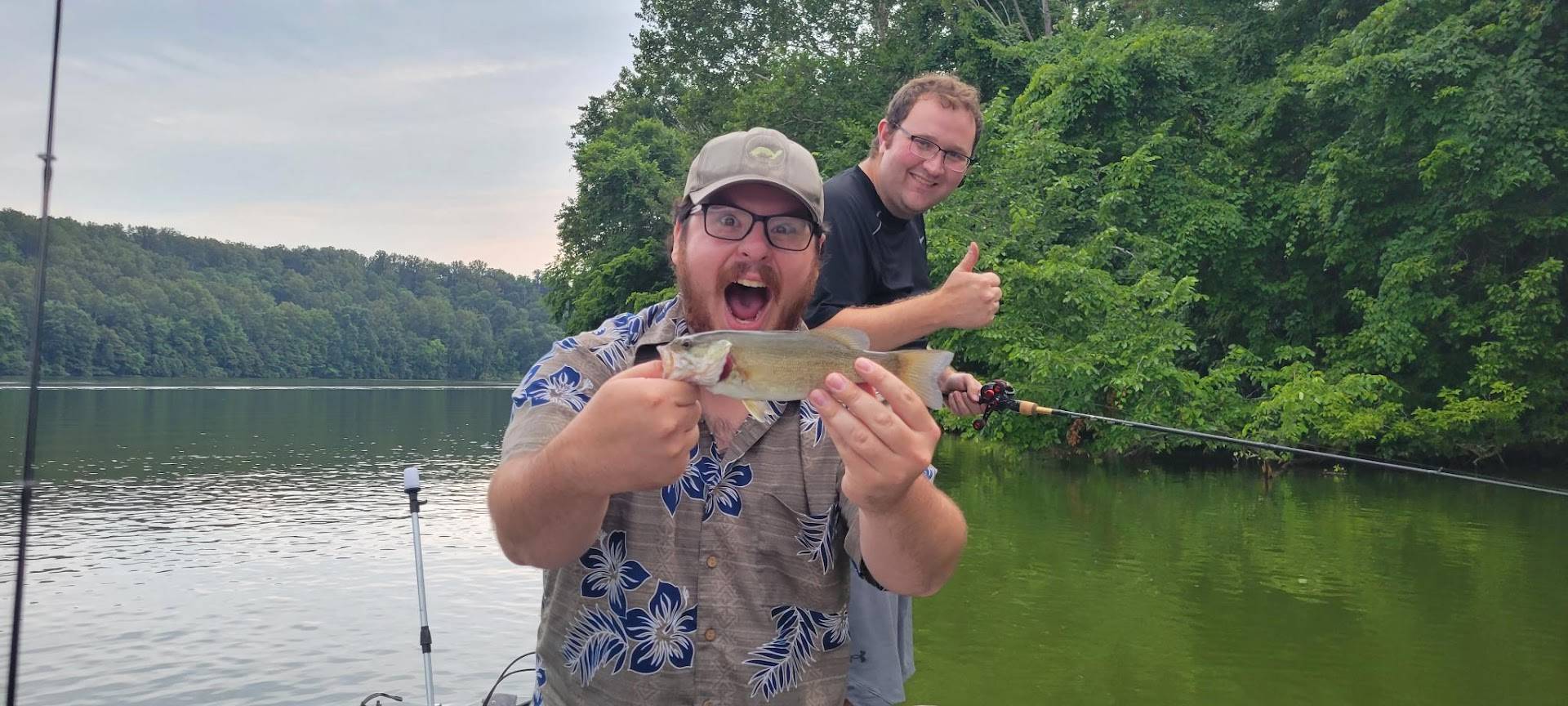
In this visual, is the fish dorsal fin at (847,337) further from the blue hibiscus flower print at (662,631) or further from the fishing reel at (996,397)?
the fishing reel at (996,397)

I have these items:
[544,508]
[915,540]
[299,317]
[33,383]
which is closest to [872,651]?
[915,540]

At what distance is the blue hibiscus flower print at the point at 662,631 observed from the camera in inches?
102

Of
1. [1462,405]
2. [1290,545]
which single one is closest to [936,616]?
[1290,545]

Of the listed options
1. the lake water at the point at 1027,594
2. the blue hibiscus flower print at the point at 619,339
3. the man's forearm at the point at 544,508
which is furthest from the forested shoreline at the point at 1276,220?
the man's forearm at the point at 544,508

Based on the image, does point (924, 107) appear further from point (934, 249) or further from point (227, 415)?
point (227, 415)

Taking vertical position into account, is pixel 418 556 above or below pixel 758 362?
below

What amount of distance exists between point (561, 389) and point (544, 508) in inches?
15.5

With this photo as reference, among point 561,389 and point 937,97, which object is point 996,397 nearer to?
point 937,97

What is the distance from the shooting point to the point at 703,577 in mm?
2633

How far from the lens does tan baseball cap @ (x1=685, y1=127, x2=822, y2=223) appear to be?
2666mm

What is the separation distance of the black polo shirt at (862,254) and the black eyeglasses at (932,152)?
0.73 ft

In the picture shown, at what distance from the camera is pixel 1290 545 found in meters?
18.4

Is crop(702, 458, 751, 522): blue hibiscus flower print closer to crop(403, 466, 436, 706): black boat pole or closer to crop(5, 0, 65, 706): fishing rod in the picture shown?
crop(5, 0, 65, 706): fishing rod

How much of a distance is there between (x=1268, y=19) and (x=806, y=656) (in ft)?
106
